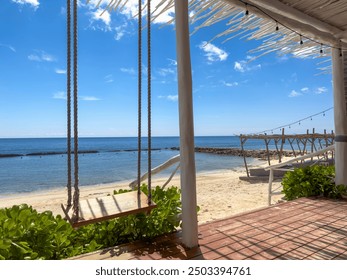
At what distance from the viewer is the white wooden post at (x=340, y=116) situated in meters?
3.84

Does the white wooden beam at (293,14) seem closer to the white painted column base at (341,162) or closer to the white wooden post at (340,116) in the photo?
the white wooden post at (340,116)

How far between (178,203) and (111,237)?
0.76 m

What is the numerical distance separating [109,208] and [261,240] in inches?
58.9

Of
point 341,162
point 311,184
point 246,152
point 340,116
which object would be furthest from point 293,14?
point 246,152

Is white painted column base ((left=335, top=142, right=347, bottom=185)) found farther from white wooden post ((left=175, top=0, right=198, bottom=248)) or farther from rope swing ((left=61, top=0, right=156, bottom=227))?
rope swing ((left=61, top=0, right=156, bottom=227))

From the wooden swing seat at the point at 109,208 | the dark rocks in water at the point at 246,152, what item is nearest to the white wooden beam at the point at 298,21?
the wooden swing seat at the point at 109,208

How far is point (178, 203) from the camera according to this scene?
260 centimetres

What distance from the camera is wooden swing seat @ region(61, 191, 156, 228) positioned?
1697 mm

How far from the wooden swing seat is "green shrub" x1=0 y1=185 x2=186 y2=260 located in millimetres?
222

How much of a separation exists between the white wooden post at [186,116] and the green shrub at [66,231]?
37 centimetres

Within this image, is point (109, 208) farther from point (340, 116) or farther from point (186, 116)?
point (340, 116)

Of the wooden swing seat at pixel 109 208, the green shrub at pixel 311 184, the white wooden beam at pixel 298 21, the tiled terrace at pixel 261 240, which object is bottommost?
the tiled terrace at pixel 261 240

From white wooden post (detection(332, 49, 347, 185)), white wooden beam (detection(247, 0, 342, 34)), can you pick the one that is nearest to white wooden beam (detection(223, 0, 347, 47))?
white wooden beam (detection(247, 0, 342, 34))

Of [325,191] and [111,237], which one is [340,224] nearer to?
[325,191]
